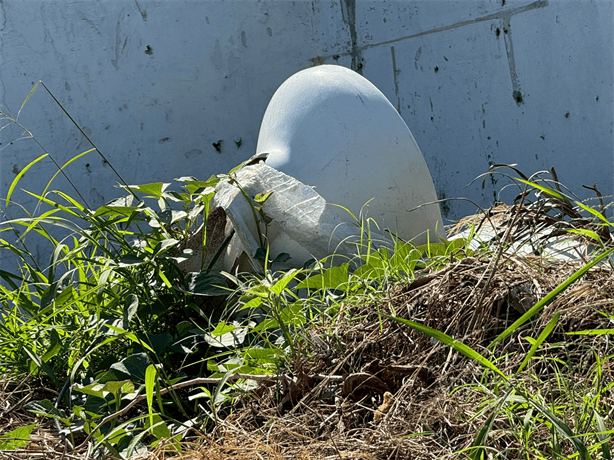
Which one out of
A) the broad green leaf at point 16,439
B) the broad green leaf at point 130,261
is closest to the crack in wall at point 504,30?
the broad green leaf at point 130,261

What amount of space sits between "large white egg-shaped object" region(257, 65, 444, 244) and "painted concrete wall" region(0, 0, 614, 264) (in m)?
1.59

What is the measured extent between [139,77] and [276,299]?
2660 mm

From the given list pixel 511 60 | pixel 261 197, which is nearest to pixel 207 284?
pixel 261 197

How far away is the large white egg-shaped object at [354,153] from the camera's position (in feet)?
5.54

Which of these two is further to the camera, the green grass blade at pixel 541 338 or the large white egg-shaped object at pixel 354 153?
the large white egg-shaped object at pixel 354 153

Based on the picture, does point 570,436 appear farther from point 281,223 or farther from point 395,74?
point 395,74

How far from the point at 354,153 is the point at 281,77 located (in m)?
2.34

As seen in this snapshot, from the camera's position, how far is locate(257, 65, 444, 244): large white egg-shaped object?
169 centimetres

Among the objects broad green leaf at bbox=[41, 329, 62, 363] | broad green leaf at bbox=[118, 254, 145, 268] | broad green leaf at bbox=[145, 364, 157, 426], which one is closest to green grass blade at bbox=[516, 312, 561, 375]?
broad green leaf at bbox=[145, 364, 157, 426]

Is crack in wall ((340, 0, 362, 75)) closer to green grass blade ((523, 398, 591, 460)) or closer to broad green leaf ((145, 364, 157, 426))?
broad green leaf ((145, 364, 157, 426))

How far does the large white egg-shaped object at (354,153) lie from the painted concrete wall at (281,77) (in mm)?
1589

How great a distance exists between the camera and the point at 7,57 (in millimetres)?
3156

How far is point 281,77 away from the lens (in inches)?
153

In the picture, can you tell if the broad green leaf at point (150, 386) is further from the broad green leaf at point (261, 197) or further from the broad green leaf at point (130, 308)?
the broad green leaf at point (261, 197)
